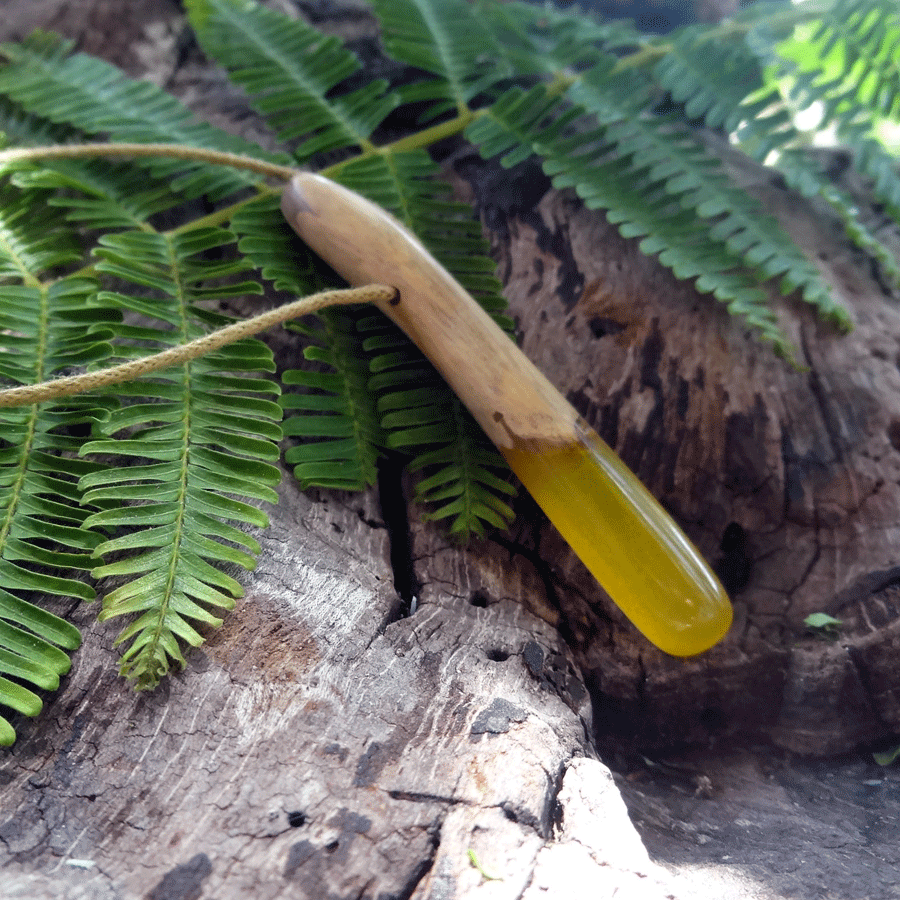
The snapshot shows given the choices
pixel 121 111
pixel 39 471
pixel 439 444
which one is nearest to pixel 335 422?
pixel 439 444

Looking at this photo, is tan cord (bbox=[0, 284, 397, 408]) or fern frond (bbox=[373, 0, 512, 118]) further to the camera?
fern frond (bbox=[373, 0, 512, 118])

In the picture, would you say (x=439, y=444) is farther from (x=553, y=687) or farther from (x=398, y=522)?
(x=553, y=687)

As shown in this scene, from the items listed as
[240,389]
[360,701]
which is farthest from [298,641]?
[240,389]

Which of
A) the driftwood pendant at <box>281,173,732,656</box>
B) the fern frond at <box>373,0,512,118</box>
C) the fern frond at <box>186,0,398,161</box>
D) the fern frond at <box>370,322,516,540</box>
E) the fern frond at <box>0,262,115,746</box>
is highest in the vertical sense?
the fern frond at <box>373,0,512,118</box>

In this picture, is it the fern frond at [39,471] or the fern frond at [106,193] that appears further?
the fern frond at [106,193]

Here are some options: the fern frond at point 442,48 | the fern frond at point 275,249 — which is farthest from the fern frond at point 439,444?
the fern frond at point 442,48

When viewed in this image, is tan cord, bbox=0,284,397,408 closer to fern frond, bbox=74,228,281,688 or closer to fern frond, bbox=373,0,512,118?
fern frond, bbox=74,228,281,688

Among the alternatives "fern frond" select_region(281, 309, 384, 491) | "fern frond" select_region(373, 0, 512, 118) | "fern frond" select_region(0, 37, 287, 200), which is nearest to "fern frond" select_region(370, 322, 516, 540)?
"fern frond" select_region(281, 309, 384, 491)

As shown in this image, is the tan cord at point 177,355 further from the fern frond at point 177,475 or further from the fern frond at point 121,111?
the fern frond at point 121,111
